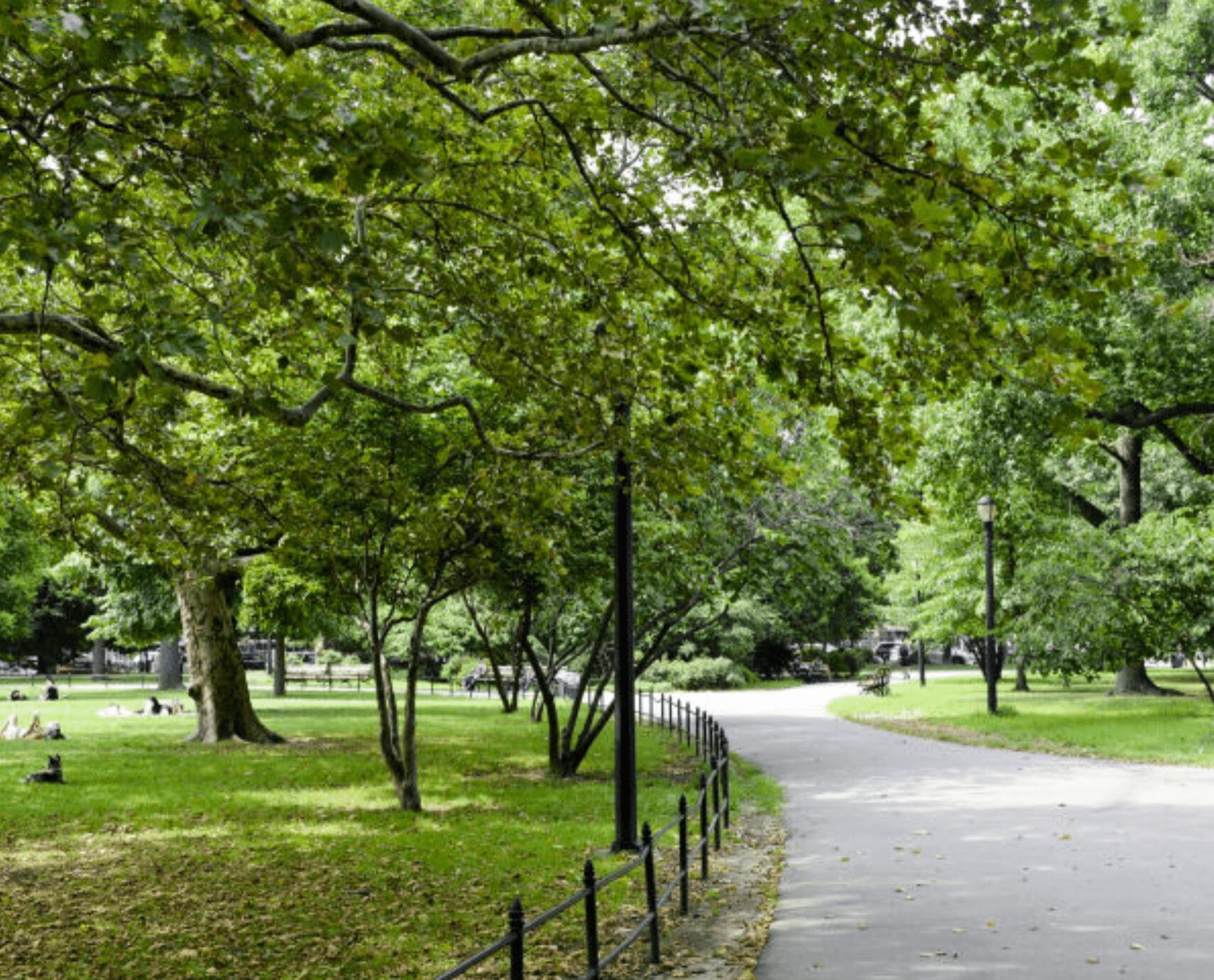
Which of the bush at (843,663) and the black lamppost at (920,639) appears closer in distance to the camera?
the black lamppost at (920,639)

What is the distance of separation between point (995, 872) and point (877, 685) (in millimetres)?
32585

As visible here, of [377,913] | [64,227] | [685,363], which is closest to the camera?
[64,227]

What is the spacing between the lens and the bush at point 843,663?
57.2 meters

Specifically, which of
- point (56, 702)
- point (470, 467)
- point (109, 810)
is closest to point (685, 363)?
point (470, 467)

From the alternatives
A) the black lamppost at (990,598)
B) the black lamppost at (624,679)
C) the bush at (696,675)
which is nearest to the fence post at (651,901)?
the black lamppost at (624,679)

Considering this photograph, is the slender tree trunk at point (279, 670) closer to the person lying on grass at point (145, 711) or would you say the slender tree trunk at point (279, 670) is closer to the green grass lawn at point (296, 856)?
the person lying on grass at point (145, 711)

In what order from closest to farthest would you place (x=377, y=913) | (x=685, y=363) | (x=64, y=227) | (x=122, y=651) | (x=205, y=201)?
(x=205, y=201) → (x=64, y=227) → (x=685, y=363) → (x=377, y=913) → (x=122, y=651)

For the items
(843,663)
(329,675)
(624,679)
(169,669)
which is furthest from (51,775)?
(843,663)

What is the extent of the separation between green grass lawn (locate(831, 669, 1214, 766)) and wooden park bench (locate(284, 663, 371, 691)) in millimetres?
27030

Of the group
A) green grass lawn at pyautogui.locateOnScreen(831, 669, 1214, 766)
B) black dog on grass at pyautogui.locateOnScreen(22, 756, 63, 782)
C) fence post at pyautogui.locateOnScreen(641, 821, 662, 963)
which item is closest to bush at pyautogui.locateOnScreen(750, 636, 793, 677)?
green grass lawn at pyautogui.locateOnScreen(831, 669, 1214, 766)

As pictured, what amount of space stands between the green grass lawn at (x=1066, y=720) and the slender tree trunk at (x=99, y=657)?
53.3m

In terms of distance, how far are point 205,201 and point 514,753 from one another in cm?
1870

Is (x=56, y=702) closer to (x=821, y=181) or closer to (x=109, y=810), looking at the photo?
(x=109, y=810)

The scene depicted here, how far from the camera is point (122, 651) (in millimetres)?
89875
